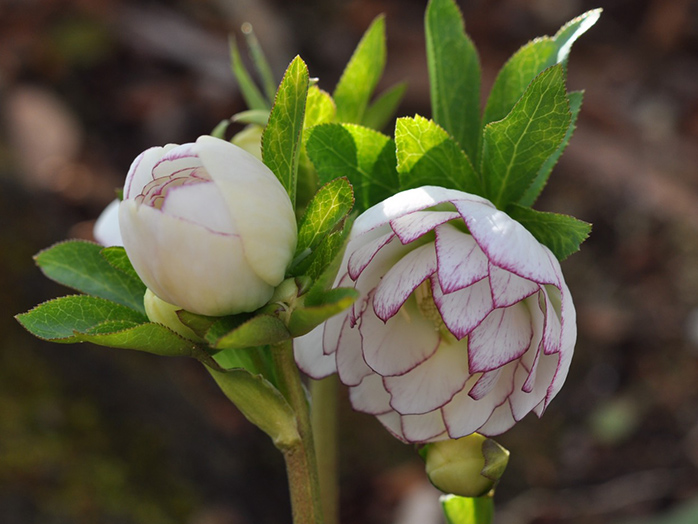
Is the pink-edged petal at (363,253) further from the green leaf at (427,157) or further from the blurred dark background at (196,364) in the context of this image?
the blurred dark background at (196,364)

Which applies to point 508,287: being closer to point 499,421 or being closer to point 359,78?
point 499,421

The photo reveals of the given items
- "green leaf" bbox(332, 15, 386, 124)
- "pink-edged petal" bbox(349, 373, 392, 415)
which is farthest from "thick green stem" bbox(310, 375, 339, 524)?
"green leaf" bbox(332, 15, 386, 124)

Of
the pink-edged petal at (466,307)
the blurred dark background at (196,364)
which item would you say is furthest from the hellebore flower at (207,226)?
the blurred dark background at (196,364)

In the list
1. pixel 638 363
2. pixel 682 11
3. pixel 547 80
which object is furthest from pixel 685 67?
pixel 547 80

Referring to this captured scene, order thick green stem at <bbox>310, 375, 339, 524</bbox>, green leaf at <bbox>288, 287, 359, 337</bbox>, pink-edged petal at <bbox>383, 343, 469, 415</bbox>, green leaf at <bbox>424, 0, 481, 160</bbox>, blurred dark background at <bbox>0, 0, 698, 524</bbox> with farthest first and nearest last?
blurred dark background at <bbox>0, 0, 698, 524</bbox>, thick green stem at <bbox>310, 375, 339, 524</bbox>, green leaf at <bbox>424, 0, 481, 160</bbox>, pink-edged petal at <bbox>383, 343, 469, 415</bbox>, green leaf at <bbox>288, 287, 359, 337</bbox>

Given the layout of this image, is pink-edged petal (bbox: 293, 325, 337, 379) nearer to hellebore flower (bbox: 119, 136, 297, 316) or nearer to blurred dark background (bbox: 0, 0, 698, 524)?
hellebore flower (bbox: 119, 136, 297, 316)

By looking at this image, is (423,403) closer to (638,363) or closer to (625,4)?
(638,363)
